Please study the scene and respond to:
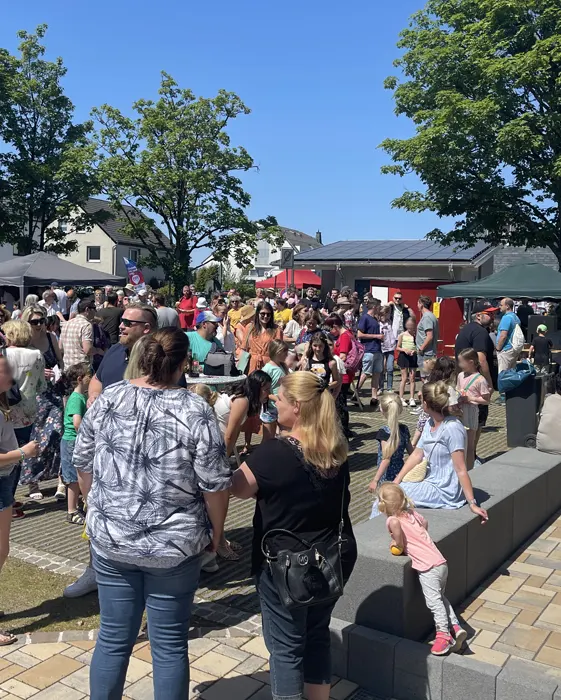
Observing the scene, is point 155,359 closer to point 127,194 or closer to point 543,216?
point 543,216

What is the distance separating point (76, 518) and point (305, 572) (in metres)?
4.18

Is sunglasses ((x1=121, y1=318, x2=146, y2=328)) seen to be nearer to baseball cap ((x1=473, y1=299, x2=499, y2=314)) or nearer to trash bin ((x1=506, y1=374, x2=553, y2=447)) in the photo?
trash bin ((x1=506, y1=374, x2=553, y2=447))

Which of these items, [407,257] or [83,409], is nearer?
[83,409]

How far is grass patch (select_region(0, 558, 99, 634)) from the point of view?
4.67 metres

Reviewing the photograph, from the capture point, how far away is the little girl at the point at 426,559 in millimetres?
4039

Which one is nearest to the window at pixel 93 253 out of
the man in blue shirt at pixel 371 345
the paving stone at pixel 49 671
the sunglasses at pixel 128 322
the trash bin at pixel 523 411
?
the man in blue shirt at pixel 371 345

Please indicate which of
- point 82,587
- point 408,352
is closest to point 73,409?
point 82,587

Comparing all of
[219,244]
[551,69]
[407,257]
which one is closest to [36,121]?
[219,244]

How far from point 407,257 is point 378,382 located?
2502cm

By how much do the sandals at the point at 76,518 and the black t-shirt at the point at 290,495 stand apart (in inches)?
155

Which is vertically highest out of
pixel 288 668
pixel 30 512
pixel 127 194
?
pixel 127 194

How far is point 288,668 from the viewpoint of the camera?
3217 millimetres

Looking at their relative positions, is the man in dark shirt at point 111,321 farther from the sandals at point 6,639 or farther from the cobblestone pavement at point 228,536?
the sandals at point 6,639

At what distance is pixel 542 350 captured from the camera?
16359 mm
